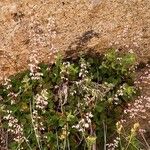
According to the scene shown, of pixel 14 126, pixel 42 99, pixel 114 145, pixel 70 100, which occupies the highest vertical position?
pixel 42 99

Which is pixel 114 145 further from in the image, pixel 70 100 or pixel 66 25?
pixel 66 25

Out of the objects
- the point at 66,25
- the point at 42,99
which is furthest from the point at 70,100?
the point at 66,25

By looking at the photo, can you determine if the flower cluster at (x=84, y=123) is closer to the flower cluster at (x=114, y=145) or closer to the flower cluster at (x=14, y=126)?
the flower cluster at (x=114, y=145)

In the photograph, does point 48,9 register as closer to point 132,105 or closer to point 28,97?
point 28,97

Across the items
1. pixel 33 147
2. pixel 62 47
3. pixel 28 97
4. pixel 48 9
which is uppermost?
pixel 48 9

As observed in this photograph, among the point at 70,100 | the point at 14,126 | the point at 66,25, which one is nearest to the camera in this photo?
the point at 14,126

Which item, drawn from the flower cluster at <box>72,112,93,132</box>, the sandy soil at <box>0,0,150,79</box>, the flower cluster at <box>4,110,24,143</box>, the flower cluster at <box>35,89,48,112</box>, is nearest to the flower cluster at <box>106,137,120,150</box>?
the flower cluster at <box>72,112,93,132</box>

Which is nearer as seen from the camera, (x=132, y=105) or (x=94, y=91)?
(x=94, y=91)

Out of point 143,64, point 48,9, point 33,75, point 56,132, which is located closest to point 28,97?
point 33,75
